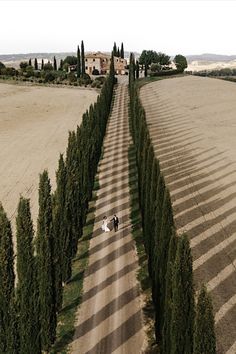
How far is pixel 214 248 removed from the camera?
25.2 meters

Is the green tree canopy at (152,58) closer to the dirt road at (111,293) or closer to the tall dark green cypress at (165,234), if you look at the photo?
the dirt road at (111,293)

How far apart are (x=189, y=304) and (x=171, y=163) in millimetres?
29838

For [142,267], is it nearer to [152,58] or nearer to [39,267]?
[39,267]

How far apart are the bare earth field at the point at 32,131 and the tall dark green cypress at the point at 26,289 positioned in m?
13.1

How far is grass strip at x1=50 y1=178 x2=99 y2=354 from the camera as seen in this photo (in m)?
18.2

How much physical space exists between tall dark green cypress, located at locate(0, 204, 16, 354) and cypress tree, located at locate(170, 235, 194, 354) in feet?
19.7

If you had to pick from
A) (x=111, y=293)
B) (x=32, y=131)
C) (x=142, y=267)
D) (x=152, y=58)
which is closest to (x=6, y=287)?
(x=111, y=293)

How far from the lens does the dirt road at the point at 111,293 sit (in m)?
17.9

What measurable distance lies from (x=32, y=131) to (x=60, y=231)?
42296mm

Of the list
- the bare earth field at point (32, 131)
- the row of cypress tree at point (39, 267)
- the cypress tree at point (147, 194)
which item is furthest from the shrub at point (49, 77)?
the row of cypress tree at point (39, 267)

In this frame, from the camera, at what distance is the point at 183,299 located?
13695 mm

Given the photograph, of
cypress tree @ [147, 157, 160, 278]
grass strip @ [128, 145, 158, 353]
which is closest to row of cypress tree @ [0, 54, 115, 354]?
grass strip @ [128, 145, 158, 353]

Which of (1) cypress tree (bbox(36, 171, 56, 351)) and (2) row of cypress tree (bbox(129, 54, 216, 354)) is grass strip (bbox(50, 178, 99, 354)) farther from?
(2) row of cypress tree (bbox(129, 54, 216, 354))

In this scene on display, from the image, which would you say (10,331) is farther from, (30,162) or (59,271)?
(30,162)
